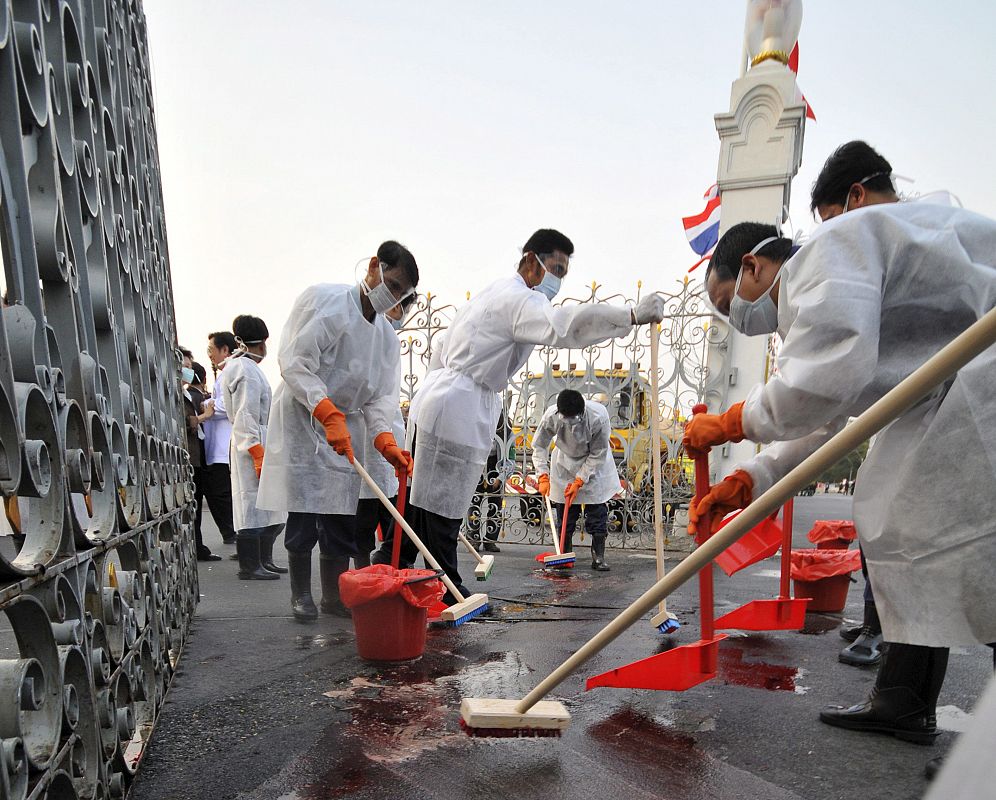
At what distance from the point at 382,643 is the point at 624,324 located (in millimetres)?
2058

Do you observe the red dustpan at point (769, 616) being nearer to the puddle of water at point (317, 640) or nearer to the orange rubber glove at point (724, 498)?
the orange rubber glove at point (724, 498)

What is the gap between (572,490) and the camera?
22.5 feet

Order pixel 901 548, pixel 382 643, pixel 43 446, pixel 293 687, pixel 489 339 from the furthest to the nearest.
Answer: pixel 489 339 < pixel 382 643 < pixel 293 687 < pixel 901 548 < pixel 43 446

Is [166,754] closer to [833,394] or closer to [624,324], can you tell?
[833,394]

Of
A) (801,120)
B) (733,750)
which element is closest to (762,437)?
(733,750)

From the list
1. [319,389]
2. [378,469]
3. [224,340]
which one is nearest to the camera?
[319,389]

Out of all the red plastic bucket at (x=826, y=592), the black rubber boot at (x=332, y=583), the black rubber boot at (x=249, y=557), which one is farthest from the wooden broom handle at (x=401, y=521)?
the red plastic bucket at (x=826, y=592)

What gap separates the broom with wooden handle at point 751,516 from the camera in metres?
1.28

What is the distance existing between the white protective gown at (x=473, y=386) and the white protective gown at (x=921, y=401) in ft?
6.41

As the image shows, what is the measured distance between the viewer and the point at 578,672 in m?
3.07

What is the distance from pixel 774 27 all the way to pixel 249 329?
21.0 feet

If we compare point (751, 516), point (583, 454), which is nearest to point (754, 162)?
point (583, 454)

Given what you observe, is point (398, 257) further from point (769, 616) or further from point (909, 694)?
point (909, 694)

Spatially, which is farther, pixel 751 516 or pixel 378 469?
pixel 378 469
